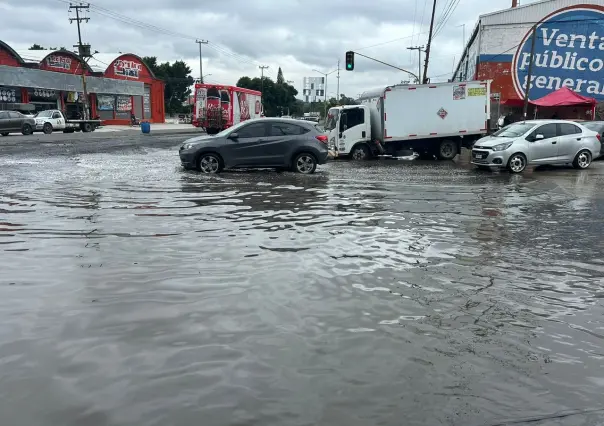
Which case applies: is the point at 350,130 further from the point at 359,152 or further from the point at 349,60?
the point at 349,60

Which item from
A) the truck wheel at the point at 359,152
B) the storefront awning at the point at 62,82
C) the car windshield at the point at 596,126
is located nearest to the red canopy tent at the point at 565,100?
the car windshield at the point at 596,126

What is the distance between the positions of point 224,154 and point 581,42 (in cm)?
2944

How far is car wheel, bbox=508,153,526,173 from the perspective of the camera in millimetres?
16109

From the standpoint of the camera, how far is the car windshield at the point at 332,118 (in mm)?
20406

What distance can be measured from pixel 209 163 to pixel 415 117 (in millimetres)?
9423

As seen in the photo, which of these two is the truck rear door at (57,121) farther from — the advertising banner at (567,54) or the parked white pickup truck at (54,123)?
the advertising banner at (567,54)

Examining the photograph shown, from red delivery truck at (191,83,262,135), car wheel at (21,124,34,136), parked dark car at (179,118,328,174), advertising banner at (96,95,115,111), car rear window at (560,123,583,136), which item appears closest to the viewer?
parked dark car at (179,118,328,174)

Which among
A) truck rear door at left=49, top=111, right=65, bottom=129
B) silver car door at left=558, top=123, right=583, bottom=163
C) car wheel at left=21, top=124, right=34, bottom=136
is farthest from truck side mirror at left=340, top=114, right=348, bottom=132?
truck rear door at left=49, top=111, right=65, bottom=129

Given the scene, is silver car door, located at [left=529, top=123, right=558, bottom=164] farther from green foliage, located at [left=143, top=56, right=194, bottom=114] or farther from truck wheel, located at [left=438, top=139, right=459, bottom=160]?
green foliage, located at [left=143, top=56, right=194, bottom=114]

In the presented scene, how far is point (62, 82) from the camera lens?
4862 centimetres

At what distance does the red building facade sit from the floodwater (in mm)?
40650

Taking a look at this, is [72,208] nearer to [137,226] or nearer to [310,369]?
[137,226]

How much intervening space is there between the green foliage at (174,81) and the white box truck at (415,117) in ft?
275

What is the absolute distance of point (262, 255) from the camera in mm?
6379
